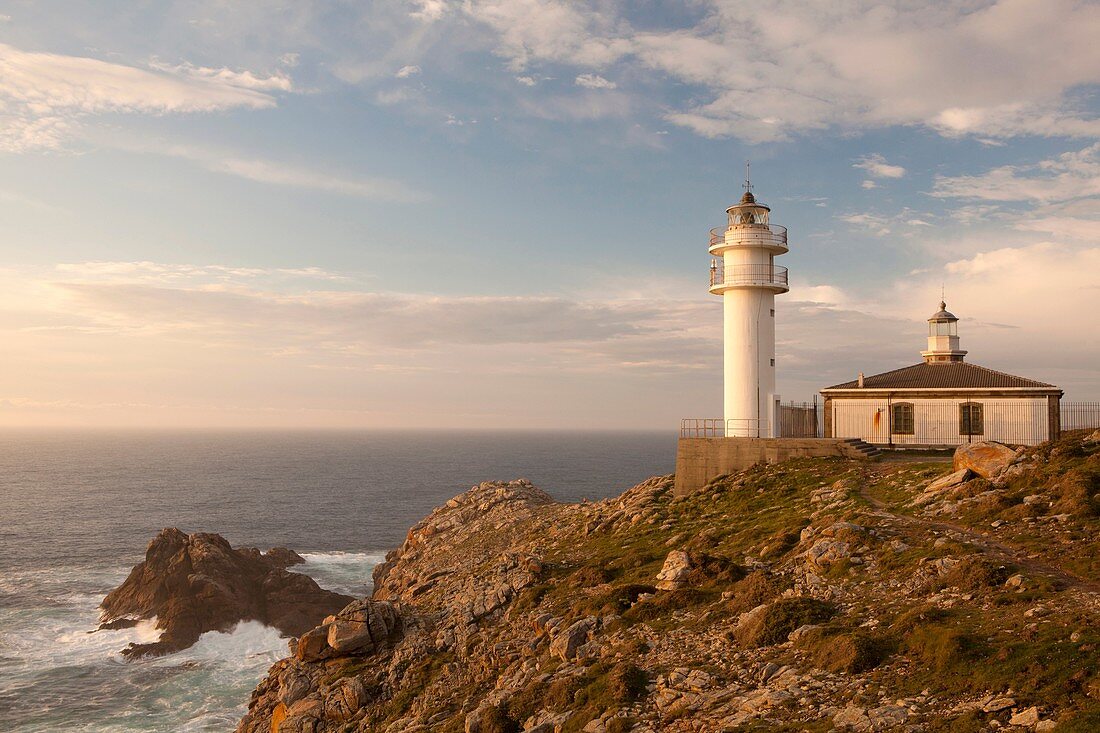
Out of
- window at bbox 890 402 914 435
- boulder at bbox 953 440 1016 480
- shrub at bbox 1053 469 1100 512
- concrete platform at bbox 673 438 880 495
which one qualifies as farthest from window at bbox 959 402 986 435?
shrub at bbox 1053 469 1100 512

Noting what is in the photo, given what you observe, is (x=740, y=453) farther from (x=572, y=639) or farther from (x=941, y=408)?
(x=572, y=639)

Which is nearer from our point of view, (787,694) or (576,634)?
(787,694)

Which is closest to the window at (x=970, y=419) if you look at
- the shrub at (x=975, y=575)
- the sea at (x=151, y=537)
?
the shrub at (x=975, y=575)

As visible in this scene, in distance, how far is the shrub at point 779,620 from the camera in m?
16.9

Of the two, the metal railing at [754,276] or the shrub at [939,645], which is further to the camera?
the metal railing at [754,276]

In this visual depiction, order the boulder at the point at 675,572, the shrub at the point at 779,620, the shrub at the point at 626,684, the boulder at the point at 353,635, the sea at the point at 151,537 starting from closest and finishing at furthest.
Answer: the shrub at the point at 626,684
the shrub at the point at 779,620
the boulder at the point at 675,572
the boulder at the point at 353,635
the sea at the point at 151,537

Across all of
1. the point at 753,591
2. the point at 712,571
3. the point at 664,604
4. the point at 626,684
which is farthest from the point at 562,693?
the point at 712,571

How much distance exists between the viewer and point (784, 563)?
867 inches

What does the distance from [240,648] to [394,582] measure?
10.5m

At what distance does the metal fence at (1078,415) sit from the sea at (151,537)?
46259 mm

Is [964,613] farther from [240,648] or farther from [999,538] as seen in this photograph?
[240,648]

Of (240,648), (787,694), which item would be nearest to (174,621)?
(240,648)

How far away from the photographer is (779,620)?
56.3ft

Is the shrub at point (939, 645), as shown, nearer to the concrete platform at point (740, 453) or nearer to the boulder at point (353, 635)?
the boulder at point (353, 635)
